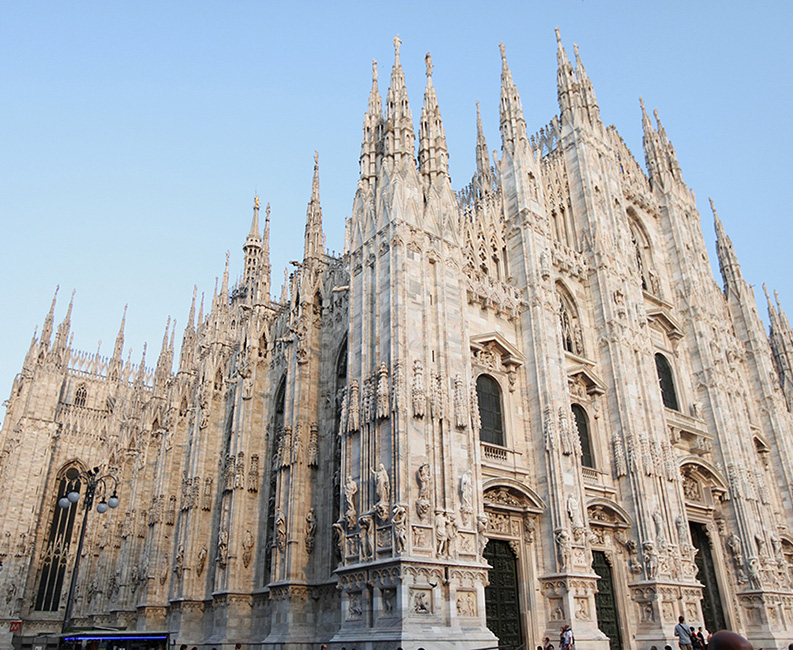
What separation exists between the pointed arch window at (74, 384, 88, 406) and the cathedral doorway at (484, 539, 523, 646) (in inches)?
1682

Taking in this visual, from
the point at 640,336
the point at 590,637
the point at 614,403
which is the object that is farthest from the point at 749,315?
the point at 590,637

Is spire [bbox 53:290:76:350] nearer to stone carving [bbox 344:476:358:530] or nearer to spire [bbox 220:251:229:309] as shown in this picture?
spire [bbox 220:251:229:309]

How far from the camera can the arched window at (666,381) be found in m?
28.0

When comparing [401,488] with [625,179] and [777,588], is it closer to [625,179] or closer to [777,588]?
[777,588]

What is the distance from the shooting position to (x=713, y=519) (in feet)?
84.8

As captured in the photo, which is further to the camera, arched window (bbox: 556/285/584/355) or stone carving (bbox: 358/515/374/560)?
arched window (bbox: 556/285/584/355)

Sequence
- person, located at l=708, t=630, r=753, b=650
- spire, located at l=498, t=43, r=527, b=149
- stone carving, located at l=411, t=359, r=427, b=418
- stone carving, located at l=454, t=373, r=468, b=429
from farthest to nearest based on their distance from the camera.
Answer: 1. spire, located at l=498, t=43, r=527, b=149
2. stone carving, located at l=454, t=373, r=468, b=429
3. stone carving, located at l=411, t=359, r=427, b=418
4. person, located at l=708, t=630, r=753, b=650

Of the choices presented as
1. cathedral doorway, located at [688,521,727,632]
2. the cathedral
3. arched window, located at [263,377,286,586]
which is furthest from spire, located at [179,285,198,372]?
cathedral doorway, located at [688,521,727,632]

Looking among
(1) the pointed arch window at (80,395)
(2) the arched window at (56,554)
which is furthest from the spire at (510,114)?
(1) the pointed arch window at (80,395)

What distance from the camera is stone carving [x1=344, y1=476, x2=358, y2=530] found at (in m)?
16.0

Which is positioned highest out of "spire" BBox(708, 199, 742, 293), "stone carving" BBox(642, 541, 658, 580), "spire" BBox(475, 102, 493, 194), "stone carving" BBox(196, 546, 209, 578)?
"spire" BBox(475, 102, 493, 194)

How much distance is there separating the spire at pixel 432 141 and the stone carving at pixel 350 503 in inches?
398

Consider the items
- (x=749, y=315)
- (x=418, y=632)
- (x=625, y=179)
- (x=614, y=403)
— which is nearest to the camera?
(x=418, y=632)

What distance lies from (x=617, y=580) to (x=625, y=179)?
19550 millimetres
